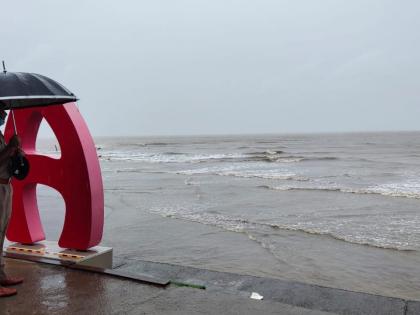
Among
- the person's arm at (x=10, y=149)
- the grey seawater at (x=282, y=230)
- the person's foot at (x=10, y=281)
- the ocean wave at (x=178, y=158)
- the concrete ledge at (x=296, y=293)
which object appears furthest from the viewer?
the ocean wave at (x=178, y=158)

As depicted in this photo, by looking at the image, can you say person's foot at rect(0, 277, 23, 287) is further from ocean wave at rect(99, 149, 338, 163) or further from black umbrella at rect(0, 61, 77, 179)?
ocean wave at rect(99, 149, 338, 163)

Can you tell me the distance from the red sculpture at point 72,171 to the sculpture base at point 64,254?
4.1 inches

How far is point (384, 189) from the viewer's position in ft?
55.5

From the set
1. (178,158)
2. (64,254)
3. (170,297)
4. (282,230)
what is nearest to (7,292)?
(64,254)

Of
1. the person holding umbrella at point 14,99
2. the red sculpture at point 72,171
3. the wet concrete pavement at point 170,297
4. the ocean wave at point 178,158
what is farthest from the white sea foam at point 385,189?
the ocean wave at point 178,158

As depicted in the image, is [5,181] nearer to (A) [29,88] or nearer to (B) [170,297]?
(A) [29,88]

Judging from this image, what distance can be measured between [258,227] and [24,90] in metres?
7.24

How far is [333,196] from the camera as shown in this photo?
15.3m

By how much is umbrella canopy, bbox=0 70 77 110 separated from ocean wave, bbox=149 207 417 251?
5268 mm

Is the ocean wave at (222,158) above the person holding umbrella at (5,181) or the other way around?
the other way around

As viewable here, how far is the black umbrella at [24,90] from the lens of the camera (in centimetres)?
365

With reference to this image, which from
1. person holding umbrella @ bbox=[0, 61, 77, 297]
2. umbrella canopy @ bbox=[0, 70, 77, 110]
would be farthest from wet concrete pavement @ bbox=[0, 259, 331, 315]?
umbrella canopy @ bbox=[0, 70, 77, 110]

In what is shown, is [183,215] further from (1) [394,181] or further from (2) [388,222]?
(1) [394,181]

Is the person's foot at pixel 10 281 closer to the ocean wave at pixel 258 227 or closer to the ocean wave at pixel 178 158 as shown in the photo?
the ocean wave at pixel 258 227
